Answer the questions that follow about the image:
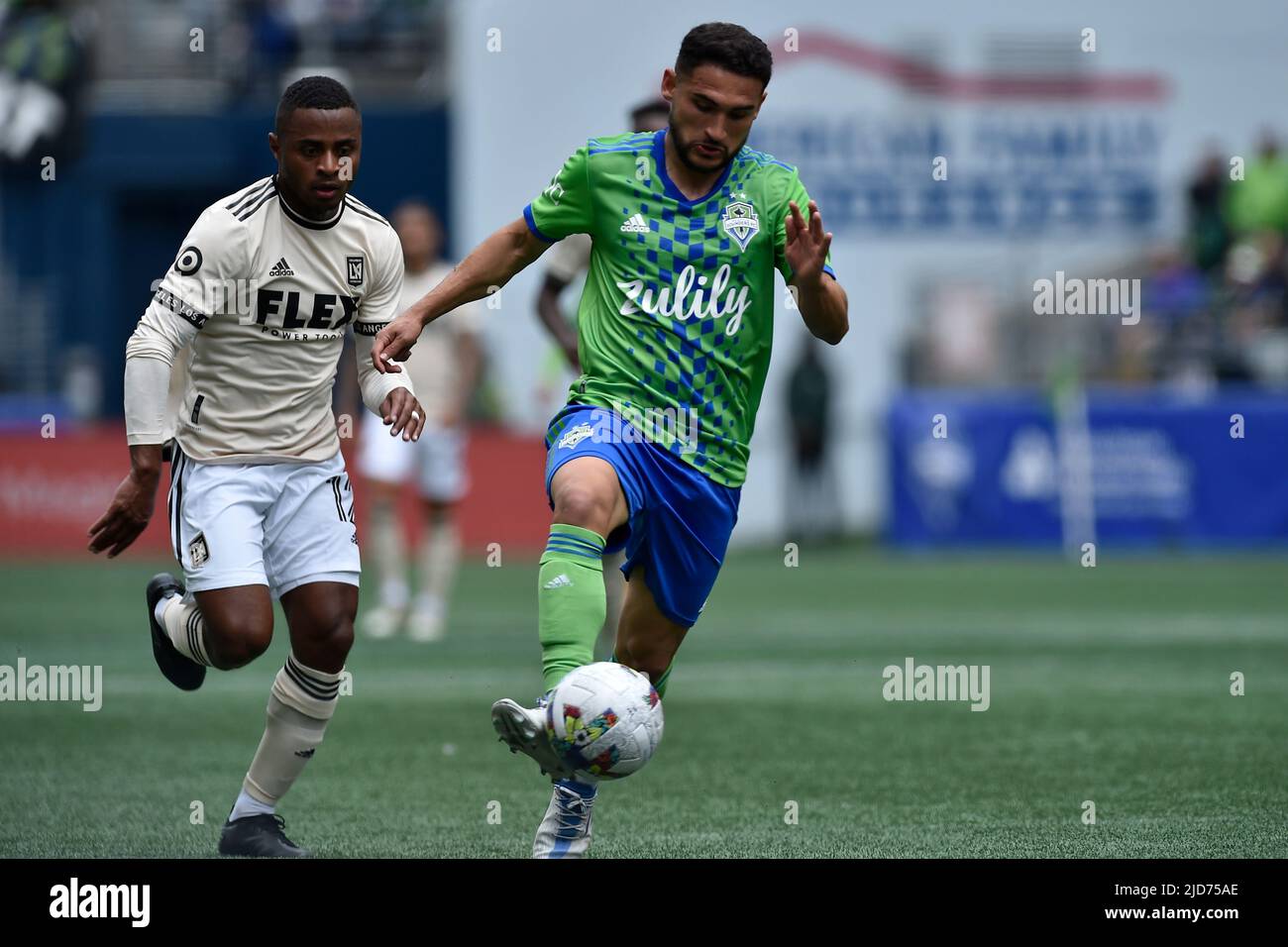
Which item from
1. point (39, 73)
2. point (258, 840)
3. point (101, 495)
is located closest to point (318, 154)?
point (258, 840)

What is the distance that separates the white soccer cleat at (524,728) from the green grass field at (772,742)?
1002 mm

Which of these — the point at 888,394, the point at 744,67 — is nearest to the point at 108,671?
the point at 744,67

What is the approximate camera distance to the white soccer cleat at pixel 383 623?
43.3 feet

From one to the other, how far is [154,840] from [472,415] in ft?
54.6

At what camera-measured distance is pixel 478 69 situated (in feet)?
79.7

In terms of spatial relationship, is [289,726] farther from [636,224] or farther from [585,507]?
[636,224]

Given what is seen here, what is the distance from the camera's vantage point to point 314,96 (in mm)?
5887

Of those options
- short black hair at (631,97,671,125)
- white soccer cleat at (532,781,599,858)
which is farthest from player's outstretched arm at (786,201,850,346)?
short black hair at (631,97,671,125)

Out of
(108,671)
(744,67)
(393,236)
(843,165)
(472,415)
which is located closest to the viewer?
(744,67)

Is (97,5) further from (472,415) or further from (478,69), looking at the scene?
(472,415)

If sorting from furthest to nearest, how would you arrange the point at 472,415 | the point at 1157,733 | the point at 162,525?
the point at 472,415
the point at 162,525
the point at 1157,733

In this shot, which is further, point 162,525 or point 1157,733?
point 162,525

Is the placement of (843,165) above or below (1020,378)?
above

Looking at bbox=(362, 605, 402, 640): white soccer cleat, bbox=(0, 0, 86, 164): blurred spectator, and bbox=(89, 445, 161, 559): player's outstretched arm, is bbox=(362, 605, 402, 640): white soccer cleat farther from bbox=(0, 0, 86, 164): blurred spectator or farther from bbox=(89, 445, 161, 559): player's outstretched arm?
bbox=(0, 0, 86, 164): blurred spectator
